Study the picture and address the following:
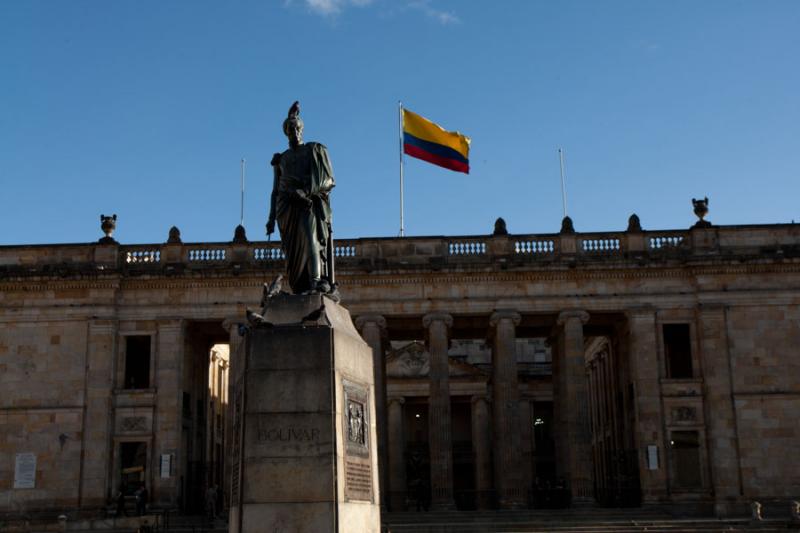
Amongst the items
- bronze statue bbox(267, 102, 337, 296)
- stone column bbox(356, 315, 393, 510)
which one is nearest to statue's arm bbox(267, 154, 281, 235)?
bronze statue bbox(267, 102, 337, 296)

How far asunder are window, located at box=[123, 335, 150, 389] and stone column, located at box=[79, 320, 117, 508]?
3.13 m

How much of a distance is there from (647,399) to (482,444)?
626 inches

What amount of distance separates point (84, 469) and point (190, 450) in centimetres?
454

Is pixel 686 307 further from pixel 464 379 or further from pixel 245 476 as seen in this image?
pixel 245 476

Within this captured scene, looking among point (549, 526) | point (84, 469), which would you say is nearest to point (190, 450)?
point (84, 469)

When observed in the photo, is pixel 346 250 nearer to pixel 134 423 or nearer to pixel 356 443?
pixel 134 423

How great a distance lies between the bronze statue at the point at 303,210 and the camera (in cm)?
1321

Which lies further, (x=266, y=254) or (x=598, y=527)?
(x=266, y=254)

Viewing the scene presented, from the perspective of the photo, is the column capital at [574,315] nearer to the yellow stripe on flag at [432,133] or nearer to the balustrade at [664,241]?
the balustrade at [664,241]

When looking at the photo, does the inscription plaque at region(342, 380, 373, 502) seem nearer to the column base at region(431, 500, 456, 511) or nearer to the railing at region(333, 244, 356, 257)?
the column base at region(431, 500, 456, 511)

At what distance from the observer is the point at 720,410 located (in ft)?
133

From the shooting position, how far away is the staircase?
108 ft

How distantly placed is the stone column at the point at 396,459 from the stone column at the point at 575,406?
6702 mm

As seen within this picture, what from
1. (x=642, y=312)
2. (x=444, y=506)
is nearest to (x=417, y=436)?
(x=444, y=506)
